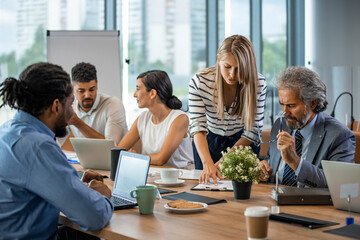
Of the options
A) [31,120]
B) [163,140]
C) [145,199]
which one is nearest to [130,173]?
Result: [145,199]

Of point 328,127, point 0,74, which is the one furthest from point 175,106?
point 0,74

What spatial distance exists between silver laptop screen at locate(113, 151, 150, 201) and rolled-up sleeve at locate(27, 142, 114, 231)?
0.39 metres

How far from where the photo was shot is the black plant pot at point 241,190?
212 centimetres

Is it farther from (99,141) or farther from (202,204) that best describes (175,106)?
(202,204)

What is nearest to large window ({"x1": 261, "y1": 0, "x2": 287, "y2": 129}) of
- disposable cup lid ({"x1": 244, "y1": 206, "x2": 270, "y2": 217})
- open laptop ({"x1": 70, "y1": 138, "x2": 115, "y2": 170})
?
open laptop ({"x1": 70, "y1": 138, "x2": 115, "y2": 170})

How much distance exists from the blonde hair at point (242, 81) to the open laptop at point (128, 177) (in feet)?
2.75

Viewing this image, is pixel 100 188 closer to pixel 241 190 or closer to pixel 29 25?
pixel 241 190

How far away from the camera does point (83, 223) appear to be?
1.70 metres

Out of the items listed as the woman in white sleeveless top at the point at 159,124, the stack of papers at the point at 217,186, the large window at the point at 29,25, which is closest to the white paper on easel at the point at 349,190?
the stack of papers at the point at 217,186

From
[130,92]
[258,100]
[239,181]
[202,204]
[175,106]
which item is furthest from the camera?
[130,92]

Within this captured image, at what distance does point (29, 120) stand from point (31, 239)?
16.9 inches

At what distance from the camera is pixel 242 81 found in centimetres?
273

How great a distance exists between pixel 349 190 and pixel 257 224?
21.9 inches

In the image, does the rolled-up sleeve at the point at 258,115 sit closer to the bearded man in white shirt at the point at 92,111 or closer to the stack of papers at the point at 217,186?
the stack of papers at the point at 217,186
